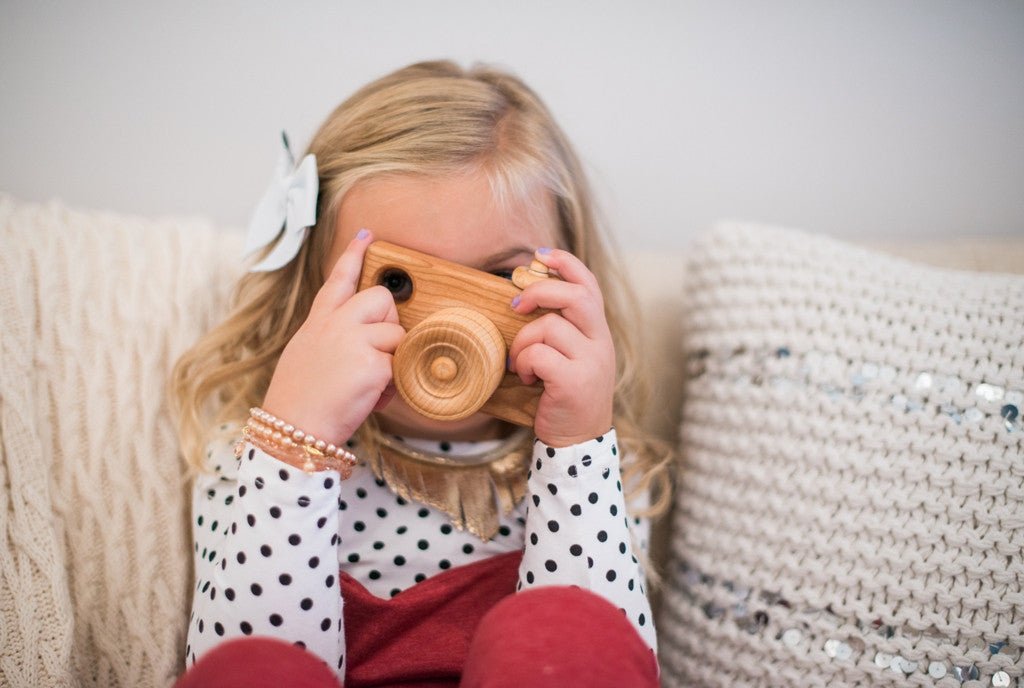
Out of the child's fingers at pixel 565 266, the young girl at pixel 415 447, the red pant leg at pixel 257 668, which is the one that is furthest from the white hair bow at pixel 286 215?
the red pant leg at pixel 257 668

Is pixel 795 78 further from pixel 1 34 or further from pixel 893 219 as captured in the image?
pixel 1 34

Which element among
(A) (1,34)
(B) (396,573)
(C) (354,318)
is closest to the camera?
(C) (354,318)

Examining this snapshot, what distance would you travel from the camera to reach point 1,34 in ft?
2.72

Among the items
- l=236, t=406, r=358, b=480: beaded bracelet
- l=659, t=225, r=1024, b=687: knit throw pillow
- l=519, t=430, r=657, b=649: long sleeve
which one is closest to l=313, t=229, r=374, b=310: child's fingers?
l=236, t=406, r=358, b=480: beaded bracelet

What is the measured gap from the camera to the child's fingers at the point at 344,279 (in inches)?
23.2

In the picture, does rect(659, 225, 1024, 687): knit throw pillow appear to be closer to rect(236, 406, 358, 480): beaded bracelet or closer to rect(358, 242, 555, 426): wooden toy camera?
rect(358, 242, 555, 426): wooden toy camera

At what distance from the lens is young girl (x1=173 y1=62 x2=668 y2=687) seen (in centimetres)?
55

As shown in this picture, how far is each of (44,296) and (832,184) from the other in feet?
3.19

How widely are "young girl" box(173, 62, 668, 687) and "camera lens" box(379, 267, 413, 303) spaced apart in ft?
0.06

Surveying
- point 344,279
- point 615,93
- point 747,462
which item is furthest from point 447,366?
point 615,93

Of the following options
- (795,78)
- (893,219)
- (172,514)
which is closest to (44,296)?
(172,514)

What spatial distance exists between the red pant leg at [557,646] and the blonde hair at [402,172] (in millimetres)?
319

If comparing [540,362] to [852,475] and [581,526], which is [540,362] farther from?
[852,475]

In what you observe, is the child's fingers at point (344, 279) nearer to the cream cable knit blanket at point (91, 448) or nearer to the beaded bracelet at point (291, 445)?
the beaded bracelet at point (291, 445)
